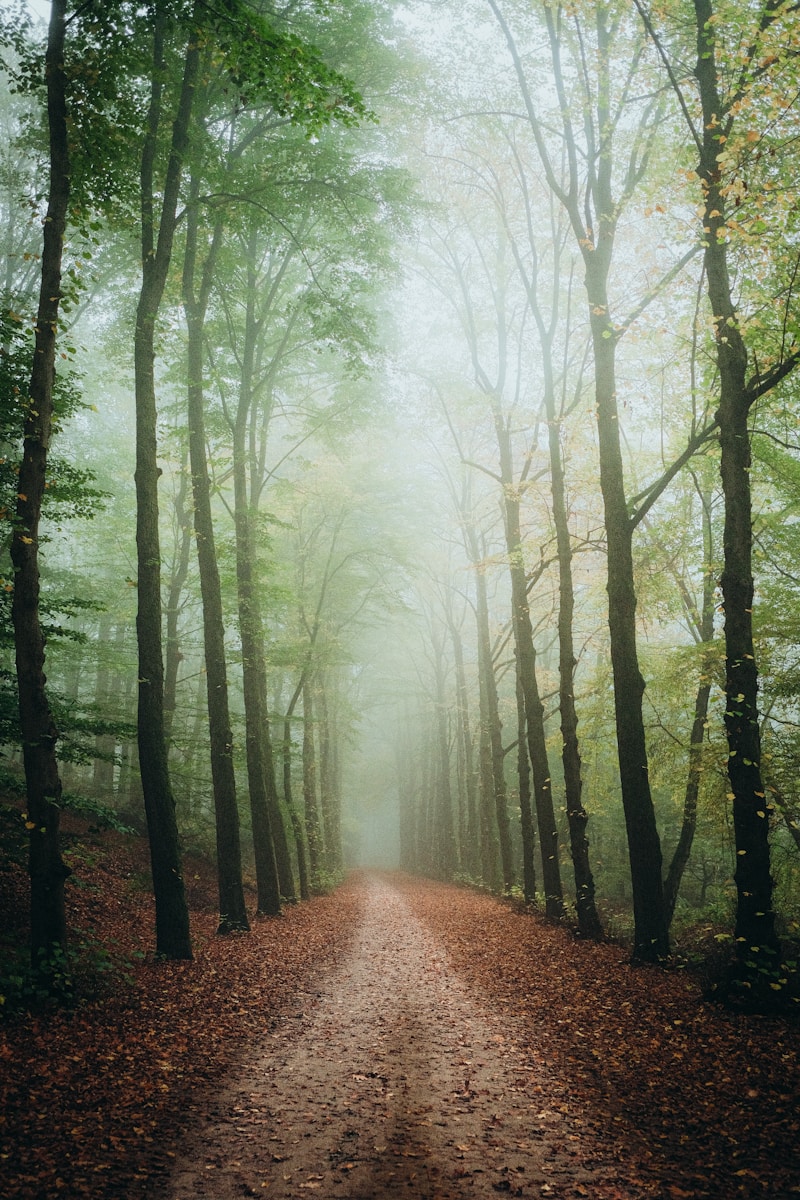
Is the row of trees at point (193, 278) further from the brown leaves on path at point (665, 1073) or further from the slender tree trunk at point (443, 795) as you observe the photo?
the slender tree trunk at point (443, 795)

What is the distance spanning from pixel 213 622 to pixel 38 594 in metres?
5.35

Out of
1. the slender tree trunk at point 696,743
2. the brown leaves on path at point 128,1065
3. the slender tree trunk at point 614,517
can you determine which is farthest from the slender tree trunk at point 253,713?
the slender tree trunk at point 696,743

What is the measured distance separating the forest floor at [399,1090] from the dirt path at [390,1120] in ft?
0.06

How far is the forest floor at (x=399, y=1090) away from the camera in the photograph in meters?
3.41

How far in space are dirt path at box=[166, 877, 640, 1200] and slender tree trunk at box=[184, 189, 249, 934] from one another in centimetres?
498

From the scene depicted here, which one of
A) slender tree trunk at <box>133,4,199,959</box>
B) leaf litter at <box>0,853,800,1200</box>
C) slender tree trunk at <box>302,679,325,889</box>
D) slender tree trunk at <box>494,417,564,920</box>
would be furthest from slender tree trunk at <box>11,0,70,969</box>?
slender tree trunk at <box>302,679,325,889</box>

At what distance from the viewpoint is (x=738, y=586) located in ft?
21.7

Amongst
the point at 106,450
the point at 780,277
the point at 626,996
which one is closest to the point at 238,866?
the point at 626,996

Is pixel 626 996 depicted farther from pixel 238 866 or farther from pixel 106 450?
pixel 106 450

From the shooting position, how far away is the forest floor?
11.2 feet

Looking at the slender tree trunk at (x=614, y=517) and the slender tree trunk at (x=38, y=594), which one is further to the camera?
the slender tree trunk at (x=614, y=517)

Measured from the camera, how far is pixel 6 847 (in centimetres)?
774

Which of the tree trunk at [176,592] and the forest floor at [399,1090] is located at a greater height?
the tree trunk at [176,592]

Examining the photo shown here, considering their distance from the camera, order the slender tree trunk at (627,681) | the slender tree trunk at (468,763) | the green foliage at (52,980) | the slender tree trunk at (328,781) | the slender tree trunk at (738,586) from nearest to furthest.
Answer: the green foliage at (52,980) < the slender tree trunk at (738,586) < the slender tree trunk at (627,681) < the slender tree trunk at (328,781) < the slender tree trunk at (468,763)
